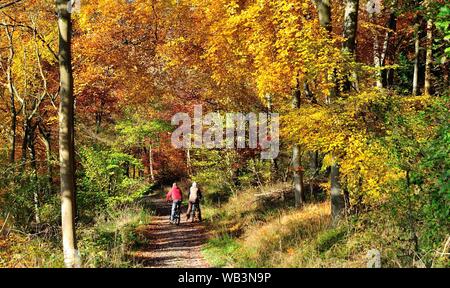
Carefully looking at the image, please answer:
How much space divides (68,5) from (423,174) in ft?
23.7

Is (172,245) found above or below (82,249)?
below

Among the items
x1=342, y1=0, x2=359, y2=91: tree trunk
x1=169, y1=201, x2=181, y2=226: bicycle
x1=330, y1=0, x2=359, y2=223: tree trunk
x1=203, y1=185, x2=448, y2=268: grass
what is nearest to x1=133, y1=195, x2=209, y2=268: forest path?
x1=169, y1=201, x2=181, y2=226: bicycle

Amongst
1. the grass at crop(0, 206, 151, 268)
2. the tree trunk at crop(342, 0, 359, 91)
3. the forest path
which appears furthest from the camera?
the tree trunk at crop(342, 0, 359, 91)

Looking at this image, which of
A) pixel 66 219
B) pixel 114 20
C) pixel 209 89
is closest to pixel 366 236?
pixel 66 219

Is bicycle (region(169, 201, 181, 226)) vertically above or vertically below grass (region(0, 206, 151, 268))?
below

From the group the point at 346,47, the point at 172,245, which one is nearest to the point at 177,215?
the point at 172,245

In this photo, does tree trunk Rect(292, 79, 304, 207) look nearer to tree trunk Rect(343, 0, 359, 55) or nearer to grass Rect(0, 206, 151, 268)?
tree trunk Rect(343, 0, 359, 55)

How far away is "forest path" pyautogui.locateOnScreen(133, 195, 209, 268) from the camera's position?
38.3 feet

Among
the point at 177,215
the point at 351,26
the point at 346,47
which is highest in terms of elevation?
the point at 351,26

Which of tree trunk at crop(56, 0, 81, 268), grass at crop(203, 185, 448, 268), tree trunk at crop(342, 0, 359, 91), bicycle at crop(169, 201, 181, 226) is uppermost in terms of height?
tree trunk at crop(342, 0, 359, 91)

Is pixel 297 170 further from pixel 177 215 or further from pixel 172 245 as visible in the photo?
pixel 177 215

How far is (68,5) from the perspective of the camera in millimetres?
8820

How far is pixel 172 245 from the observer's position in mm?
14289
